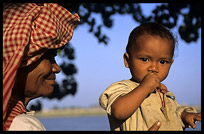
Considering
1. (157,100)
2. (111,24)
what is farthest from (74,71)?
(157,100)

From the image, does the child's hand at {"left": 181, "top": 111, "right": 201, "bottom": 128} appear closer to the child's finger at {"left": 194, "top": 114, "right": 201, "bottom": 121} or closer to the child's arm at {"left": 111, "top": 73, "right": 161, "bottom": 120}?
the child's finger at {"left": 194, "top": 114, "right": 201, "bottom": 121}

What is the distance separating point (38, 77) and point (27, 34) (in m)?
0.40

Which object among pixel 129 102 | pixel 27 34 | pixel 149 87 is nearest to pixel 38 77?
pixel 27 34

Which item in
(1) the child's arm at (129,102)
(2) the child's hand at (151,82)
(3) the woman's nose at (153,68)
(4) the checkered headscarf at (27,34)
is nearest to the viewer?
(4) the checkered headscarf at (27,34)

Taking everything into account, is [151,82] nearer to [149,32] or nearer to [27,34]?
[149,32]

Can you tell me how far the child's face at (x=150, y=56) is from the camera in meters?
2.50

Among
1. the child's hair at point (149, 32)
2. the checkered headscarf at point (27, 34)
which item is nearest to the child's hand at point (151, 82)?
the child's hair at point (149, 32)

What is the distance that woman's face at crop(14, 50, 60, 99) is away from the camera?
2.31 m

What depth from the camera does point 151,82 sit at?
2.38 m

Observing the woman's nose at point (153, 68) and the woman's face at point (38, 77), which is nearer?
the woman's face at point (38, 77)

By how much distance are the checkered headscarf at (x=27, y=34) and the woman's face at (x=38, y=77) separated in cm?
11

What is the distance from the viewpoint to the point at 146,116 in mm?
2432

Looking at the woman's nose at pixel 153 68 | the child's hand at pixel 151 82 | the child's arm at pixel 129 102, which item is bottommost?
the child's arm at pixel 129 102

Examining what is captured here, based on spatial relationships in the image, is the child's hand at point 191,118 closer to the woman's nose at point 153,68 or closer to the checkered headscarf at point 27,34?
the woman's nose at point 153,68
